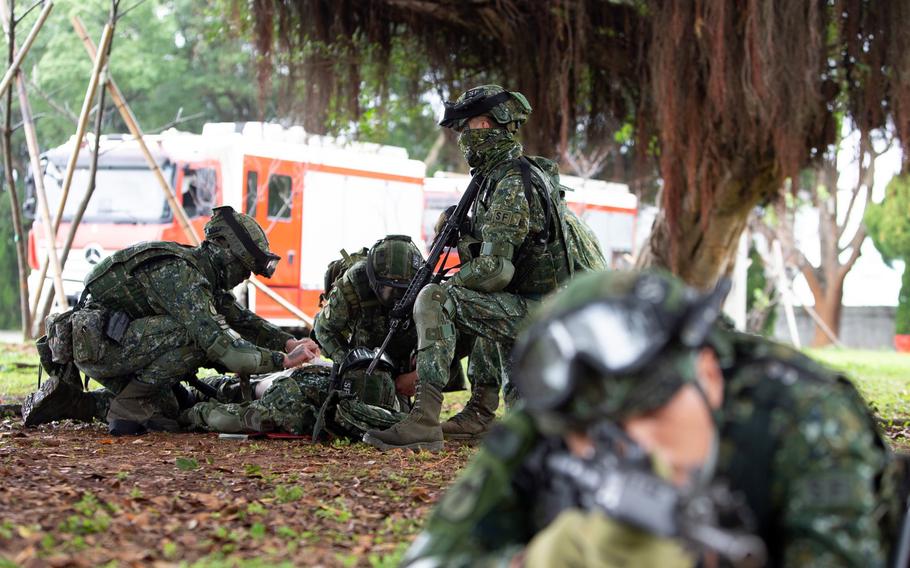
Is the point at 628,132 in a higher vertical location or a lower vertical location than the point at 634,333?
higher

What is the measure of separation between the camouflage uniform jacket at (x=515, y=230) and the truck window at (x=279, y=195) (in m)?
10.7

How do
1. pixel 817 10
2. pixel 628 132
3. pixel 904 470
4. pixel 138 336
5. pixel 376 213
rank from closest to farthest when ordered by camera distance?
pixel 904 470 < pixel 138 336 < pixel 817 10 < pixel 628 132 < pixel 376 213

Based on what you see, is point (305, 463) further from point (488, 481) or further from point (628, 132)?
point (628, 132)

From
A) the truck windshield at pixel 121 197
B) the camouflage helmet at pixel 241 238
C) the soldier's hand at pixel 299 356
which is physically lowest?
the soldier's hand at pixel 299 356

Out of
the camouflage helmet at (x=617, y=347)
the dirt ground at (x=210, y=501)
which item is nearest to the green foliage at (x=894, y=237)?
the dirt ground at (x=210, y=501)

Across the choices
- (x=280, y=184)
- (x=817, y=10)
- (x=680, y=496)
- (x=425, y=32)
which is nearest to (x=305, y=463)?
(x=680, y=496)

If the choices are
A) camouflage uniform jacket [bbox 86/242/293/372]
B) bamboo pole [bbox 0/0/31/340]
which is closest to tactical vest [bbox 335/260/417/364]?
camouflage uniform jacket [bbox 86/242/293/372]

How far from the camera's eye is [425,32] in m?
11.2

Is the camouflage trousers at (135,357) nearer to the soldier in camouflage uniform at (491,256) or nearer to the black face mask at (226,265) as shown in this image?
the black face mask at (226,265)

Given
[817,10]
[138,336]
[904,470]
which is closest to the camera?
[904,470]

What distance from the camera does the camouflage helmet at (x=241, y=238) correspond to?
677cm

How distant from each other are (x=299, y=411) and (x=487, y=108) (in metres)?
2.07

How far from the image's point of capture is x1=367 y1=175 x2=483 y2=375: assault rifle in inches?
259

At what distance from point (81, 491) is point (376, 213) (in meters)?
14.1
